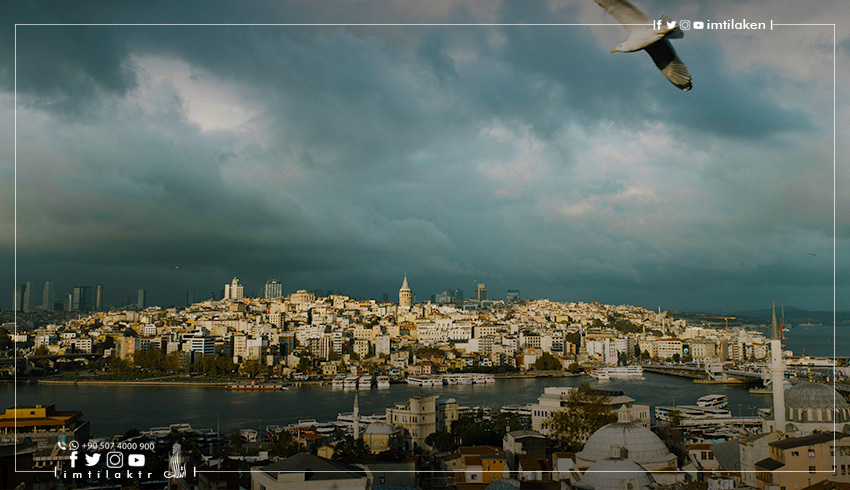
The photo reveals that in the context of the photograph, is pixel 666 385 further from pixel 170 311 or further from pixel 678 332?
pixel 170 311

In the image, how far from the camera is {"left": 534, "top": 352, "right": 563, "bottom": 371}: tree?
16672mm

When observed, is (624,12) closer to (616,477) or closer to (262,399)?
(616,477)

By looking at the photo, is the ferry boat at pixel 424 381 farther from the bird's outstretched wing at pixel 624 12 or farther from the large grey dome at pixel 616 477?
the bird's outstretched wing at pixel 624 12

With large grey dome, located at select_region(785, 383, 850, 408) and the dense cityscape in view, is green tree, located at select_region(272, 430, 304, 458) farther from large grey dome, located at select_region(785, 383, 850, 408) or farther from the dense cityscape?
large grey dome, located at select_region(785, 383, 850, 408)

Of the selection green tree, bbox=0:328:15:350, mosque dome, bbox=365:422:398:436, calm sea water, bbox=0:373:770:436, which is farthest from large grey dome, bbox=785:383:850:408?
green tree, bbox=0:328:15:350

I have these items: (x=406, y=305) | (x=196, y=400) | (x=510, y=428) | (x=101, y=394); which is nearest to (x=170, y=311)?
(x=406, y=305)

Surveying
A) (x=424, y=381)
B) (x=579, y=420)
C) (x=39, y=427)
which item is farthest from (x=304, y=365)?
(x=579, y=420)

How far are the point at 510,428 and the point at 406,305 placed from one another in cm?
2299

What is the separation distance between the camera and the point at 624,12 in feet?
4.12

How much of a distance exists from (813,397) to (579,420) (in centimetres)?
164

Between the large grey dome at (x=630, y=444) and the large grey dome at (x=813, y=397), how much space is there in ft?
6.05

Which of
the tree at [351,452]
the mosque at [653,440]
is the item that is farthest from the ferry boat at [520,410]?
the tree at [351,452]

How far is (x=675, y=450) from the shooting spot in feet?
15.9

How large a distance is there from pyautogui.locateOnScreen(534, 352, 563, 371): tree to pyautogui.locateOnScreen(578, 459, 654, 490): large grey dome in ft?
46.5
